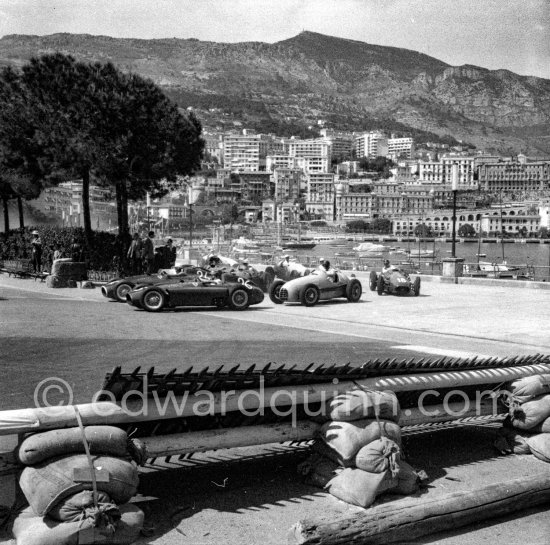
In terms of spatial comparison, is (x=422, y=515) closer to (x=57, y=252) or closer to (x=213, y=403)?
(x=213, y=403)

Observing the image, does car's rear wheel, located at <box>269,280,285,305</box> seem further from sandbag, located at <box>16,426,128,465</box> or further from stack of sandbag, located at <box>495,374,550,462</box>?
sandbag, located at <box>16,426,128,465</box>

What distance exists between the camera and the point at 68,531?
4.47 meters

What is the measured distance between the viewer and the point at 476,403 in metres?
6.98

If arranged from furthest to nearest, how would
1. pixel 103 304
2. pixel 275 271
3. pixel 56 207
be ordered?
pixel 56 207 < pixel 275 271 < pixel 103 304

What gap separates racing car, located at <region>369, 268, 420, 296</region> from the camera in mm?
22234

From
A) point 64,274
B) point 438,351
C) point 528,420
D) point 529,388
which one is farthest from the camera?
point 64,274

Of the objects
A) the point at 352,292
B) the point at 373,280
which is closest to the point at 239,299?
the point at 352,292

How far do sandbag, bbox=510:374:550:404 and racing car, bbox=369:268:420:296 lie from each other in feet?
49.8

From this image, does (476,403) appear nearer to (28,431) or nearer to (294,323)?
(28,431)

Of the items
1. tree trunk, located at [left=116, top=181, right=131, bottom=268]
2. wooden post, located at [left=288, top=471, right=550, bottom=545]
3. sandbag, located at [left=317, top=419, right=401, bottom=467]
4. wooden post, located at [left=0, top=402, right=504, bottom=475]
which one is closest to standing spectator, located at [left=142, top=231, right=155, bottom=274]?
tree trunk, located at [left=116, top=181, right=131, bottom=268]

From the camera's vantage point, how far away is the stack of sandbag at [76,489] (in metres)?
4.52

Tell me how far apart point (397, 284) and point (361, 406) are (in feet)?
54.6

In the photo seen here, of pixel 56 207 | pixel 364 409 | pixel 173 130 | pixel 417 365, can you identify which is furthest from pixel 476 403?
pixel 56 207

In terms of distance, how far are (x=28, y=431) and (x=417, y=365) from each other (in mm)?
3433
